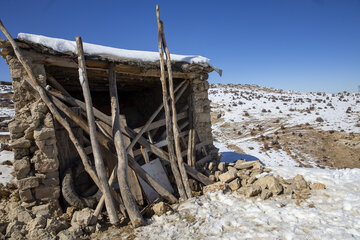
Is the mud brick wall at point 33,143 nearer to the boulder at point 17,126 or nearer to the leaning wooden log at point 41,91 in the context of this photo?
the boulder at point 17,126

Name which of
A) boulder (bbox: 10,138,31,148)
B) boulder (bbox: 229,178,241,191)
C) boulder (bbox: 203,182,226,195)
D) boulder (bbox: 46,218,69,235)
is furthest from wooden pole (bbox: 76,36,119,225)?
boulder (bbox: 229,178,241,191)

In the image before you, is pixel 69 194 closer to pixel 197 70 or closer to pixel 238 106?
pixel 197 70

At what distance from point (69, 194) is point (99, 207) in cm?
58

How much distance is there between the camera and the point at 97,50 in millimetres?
3781

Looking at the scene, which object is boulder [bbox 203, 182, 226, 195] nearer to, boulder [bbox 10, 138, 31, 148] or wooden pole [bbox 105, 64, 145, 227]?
wooden pole [bbox 105, 64, 145, 227]

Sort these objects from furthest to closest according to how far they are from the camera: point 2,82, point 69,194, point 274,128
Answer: point 274,128, point 2,82, point 69,194

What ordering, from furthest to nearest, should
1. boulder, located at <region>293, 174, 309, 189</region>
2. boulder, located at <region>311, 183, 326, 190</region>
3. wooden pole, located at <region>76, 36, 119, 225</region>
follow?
boulder, located at <region>293, 174, 309, 189</region> → boulder, located at <region>311, 183, 326, 190</region> → wooden pole, located at <region>76, 36, 119, 225</region>

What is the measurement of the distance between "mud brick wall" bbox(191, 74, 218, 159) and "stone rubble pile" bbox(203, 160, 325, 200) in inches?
51.9

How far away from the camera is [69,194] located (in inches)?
131

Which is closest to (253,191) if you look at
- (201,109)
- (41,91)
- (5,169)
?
(201,109)

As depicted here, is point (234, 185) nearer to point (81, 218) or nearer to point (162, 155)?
point (162, 155)

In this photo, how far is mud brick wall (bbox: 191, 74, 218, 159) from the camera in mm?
5617

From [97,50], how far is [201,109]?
310 cm

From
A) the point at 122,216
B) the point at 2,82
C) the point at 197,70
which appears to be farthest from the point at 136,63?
the point at 122,216
